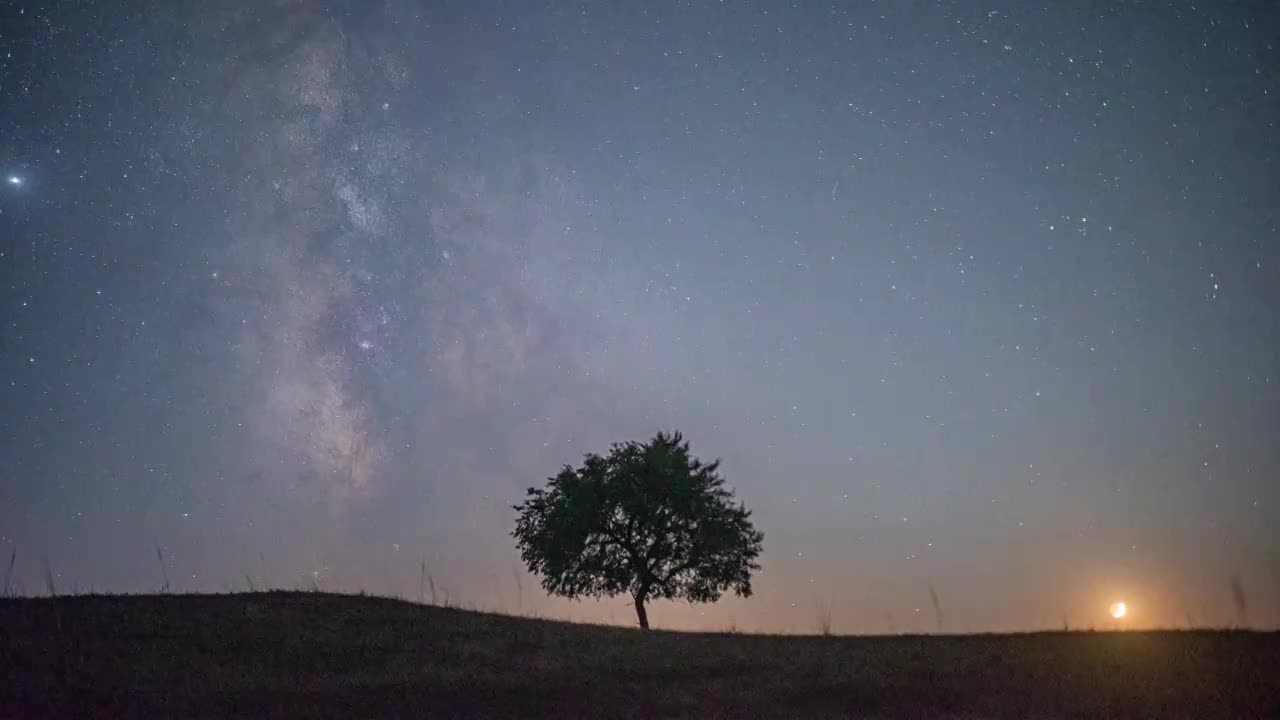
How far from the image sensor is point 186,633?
25.3m

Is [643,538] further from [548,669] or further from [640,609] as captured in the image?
[548,669]

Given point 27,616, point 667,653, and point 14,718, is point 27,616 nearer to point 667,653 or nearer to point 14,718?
point 14,718

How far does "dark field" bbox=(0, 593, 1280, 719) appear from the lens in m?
19.4

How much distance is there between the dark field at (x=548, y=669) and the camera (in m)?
19.4

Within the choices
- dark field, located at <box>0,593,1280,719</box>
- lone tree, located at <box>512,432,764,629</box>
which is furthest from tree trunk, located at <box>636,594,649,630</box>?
dark field, located at <box>0,593,1280,719</box>

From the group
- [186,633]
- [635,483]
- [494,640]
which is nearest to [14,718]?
[186,633]

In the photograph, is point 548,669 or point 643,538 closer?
point 548,669

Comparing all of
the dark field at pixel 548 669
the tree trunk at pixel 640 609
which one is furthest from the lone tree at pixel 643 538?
the dark field at pixel 548 669

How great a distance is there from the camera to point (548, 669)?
23484mm

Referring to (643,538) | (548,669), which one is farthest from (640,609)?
(548,669)

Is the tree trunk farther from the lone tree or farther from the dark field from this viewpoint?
the dark field

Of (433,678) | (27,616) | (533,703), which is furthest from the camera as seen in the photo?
(27,616)

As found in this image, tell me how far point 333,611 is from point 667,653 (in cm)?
1149

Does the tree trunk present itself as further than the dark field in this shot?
Yes
